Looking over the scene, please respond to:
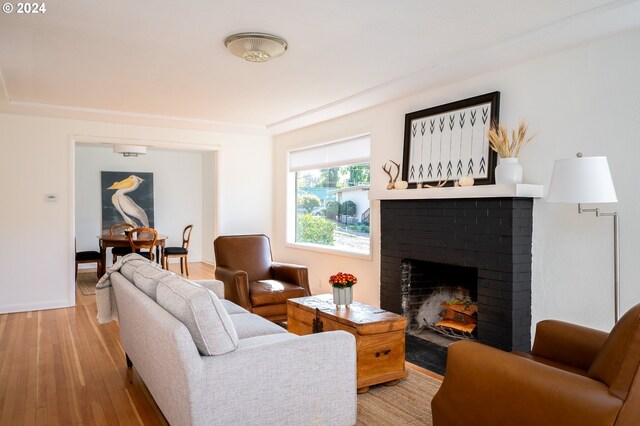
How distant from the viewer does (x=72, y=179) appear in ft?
18.5

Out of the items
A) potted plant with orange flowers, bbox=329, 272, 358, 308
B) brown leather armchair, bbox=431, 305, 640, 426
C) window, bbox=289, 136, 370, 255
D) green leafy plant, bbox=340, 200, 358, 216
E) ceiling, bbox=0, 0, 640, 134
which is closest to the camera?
brown leather armchair, bbox=431, 305, 640, 426

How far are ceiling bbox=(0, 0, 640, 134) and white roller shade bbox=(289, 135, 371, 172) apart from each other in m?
0.48

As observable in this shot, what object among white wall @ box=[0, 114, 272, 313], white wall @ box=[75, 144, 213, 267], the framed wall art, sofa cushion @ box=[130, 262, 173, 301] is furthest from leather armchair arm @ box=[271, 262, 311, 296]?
the framed wall art

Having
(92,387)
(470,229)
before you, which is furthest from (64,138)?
(470,229)

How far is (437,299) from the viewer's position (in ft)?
15.2

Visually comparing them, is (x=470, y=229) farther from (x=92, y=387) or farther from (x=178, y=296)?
(x=92, y=387)

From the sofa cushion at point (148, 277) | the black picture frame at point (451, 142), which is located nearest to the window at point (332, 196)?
the black picture frame at point (451, 142)

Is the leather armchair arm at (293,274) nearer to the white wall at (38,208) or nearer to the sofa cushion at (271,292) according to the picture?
the sofa cushion at (271,292)

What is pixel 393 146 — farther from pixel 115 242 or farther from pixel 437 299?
pixel 115 242

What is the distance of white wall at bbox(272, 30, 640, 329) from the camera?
296 cm

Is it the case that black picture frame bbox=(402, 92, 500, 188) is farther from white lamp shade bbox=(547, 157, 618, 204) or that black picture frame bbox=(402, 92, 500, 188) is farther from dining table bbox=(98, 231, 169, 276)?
dining table bbox=(98, 231, 169, 276)

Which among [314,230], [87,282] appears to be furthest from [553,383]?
[87,282]

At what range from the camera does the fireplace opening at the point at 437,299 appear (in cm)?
422

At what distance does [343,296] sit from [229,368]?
5.17 ft
